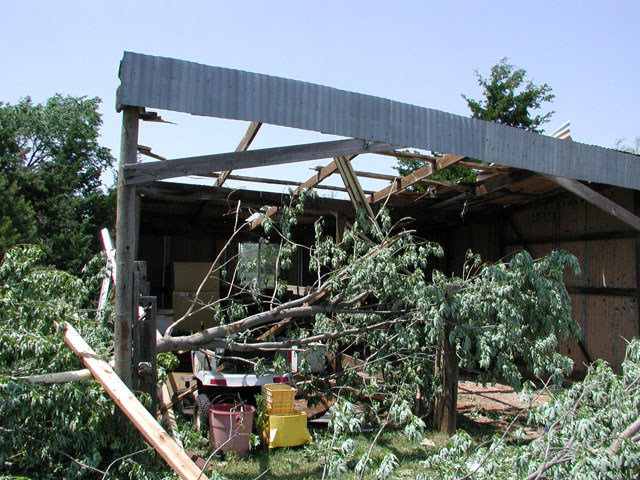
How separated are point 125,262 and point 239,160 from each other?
52.6 inches

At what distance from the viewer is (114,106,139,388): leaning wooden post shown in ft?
14.3

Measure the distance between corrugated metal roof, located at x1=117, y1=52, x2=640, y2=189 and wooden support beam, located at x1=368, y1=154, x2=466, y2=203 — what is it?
0.52 metres

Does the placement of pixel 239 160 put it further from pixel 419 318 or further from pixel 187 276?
pixel 187 276

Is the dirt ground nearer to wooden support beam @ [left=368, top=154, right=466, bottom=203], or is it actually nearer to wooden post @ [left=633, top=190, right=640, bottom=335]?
wooden post @ [left=633, top=190, right=640, bottom=335]

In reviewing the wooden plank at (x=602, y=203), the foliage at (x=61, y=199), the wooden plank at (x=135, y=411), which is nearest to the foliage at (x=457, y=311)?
the wooden plank at (x=602, y=203)

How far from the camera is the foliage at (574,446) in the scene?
112 inches

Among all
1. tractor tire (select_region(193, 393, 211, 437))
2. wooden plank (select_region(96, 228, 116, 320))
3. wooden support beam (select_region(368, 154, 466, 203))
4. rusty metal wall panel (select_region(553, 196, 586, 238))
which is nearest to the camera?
tractor tire (select_region(193, 393, 211, 437))

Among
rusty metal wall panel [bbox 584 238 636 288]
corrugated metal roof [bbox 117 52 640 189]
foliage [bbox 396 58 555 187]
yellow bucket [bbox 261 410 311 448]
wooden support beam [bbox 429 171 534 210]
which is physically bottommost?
yellow bucket [bbox 261 410 311 448]

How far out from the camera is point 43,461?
13.0ft

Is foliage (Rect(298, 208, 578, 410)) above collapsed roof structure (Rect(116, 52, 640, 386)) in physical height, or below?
below

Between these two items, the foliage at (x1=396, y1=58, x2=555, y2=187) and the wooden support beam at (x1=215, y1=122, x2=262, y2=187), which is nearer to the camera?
the wooden support beam at (x1=215, y1=122, x2=262, y2=187)

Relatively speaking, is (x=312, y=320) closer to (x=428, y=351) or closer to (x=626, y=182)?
(x=428, y=351)

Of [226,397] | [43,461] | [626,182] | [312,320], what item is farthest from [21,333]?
[626,182]

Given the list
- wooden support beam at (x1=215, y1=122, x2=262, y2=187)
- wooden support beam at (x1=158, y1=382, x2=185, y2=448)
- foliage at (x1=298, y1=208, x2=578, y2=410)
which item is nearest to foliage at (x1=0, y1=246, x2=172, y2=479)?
wooden support beam at (x1=158, y1=382, x2=185, y2=448)
